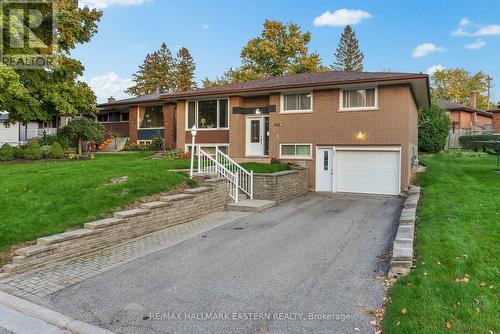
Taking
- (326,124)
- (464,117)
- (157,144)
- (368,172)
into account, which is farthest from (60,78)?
(464,117)

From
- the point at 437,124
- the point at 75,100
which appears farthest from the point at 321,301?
the point at 437,124

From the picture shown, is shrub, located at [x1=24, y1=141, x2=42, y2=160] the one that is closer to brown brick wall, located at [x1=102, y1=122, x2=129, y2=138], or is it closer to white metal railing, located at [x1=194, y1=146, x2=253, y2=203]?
brown brick wall, located at [x1=102, y1=122, x2=129, y2=138]

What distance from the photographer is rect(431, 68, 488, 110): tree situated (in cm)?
5901

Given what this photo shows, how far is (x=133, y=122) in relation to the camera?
2583 centimetres

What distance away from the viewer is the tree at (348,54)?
57375 millimetres

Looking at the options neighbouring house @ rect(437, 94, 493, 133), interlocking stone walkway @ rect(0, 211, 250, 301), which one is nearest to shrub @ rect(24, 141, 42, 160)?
interlocking stone walkway @ rect(0, 211, 250, 301)

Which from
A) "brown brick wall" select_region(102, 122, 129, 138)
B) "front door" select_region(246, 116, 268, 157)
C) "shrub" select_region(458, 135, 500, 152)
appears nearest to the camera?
"front door" select_region(246, 116, 268, 157)

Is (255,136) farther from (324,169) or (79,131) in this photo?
(79,131)

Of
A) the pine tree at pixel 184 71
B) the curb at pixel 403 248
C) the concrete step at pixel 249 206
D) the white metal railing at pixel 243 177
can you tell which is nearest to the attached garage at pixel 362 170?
the white metal railing at pixel 243 177

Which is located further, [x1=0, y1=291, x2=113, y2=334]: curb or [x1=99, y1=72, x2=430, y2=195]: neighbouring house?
[x1=99, y1=72, x2=430, y2=195]: neighbouring house

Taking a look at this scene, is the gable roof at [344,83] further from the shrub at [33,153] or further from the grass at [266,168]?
the shrub at [33,153]

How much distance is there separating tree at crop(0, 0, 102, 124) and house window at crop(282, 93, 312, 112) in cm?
1109

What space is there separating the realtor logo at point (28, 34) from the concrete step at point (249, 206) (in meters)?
12.2

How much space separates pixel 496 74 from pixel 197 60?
5244cm
